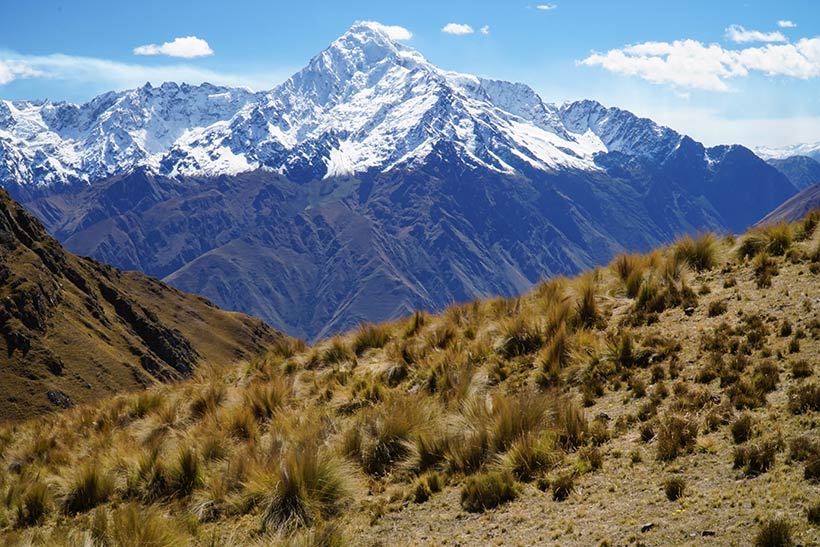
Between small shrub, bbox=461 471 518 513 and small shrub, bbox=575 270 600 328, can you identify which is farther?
small shrub, bbox=575 270 600 328

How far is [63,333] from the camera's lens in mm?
143000

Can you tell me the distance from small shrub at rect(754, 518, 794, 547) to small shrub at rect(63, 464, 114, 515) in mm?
9047

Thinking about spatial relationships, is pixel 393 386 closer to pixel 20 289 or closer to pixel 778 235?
pixel 778 235

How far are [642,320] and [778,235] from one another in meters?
4.41

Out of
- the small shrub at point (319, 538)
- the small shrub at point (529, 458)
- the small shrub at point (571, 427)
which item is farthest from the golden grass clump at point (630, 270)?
the small shrub at point (319, 538)

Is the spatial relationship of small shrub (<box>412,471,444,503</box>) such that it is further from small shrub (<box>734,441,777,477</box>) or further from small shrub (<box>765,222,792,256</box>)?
small shrub (<box>765,222,792,256</box>)

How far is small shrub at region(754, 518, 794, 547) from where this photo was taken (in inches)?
223

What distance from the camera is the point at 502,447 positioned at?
29.3ft

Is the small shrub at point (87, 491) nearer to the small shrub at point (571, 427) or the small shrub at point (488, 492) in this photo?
the small shrub at point (488, 492)

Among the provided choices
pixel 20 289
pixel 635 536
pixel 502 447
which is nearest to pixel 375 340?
pixel 502 447

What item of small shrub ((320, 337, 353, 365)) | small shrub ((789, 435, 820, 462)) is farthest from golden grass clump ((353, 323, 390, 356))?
small shrub ((789, 435, 820, 462))

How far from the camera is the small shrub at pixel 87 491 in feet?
33.1

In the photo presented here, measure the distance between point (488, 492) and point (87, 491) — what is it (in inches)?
253

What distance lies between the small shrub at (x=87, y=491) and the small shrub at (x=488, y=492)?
5.84 meters
